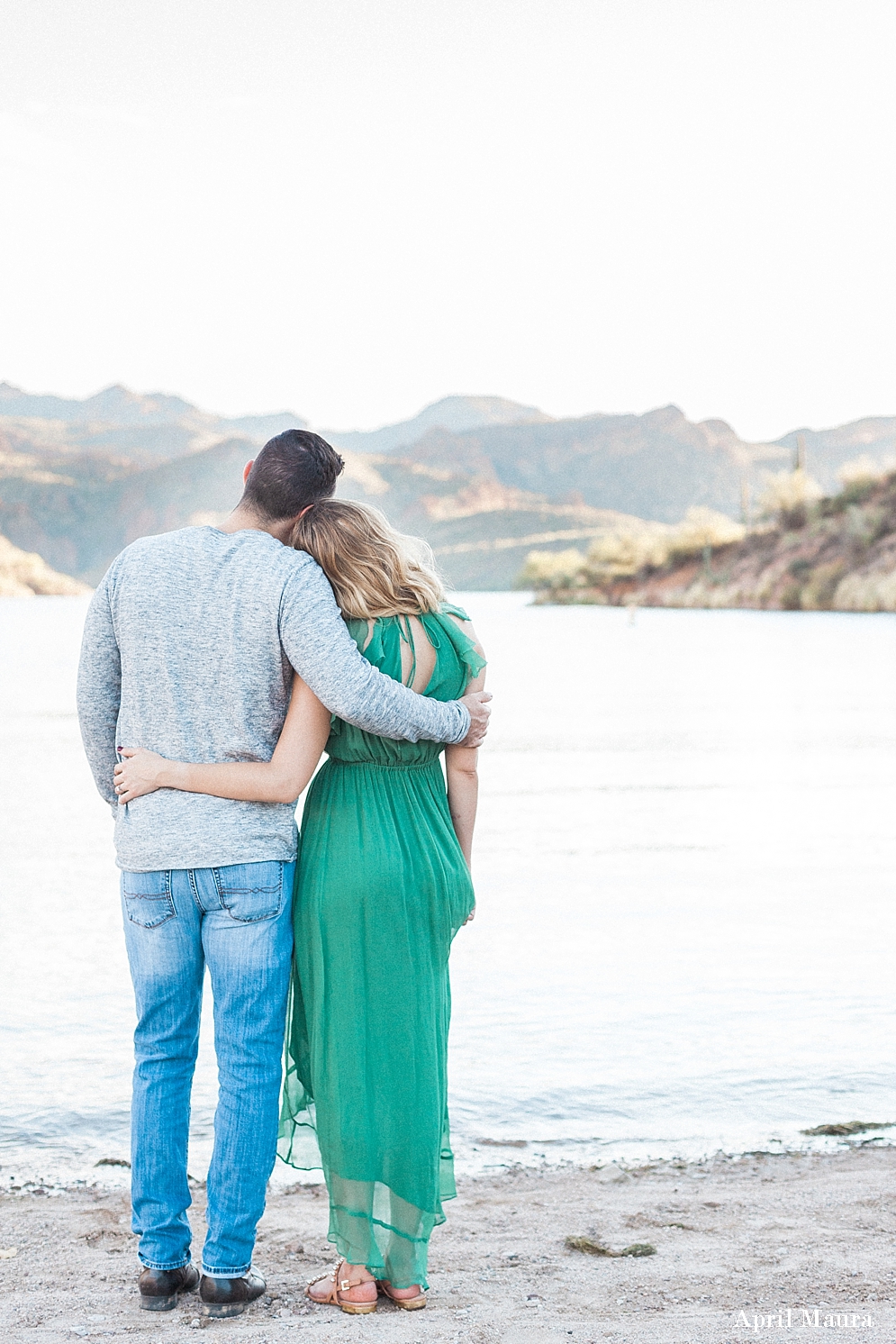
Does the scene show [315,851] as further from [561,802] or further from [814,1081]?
[561,802]

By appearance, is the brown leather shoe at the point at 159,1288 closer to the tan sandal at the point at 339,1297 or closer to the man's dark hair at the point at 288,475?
the tan sandal at the point at 339,1297

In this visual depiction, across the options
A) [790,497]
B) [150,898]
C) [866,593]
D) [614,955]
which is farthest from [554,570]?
[150,898]

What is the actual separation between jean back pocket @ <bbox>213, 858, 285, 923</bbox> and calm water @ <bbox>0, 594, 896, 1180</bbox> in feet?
5.08

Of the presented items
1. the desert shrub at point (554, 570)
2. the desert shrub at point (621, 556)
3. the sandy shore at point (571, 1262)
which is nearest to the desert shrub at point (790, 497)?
the desert shrub at point (621, 556)

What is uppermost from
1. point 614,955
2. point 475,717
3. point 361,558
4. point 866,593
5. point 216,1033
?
point 361,558

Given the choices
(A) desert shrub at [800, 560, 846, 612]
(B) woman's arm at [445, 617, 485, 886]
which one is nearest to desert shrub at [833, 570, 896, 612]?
(A) desert shrub at [800, 560, 846, 612]

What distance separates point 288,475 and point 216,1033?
1.13 metres

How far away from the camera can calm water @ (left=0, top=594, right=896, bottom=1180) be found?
4102mm

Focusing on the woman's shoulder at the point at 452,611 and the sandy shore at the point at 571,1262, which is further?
the woman's shoulder at the point at 452,611

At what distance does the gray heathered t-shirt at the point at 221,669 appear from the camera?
8.04ft

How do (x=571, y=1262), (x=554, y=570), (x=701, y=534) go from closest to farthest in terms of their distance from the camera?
(x=571, y=1262)
(x=701, y=534)
(x=554, y=570)

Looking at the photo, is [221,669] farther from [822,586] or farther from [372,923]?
[822,586]

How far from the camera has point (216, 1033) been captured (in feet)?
8.30

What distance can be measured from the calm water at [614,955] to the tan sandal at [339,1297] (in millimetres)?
1117
